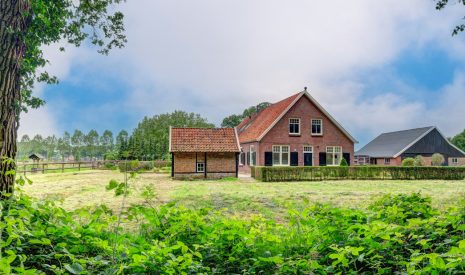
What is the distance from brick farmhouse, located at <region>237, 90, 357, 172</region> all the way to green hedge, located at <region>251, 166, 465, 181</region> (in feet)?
14.3

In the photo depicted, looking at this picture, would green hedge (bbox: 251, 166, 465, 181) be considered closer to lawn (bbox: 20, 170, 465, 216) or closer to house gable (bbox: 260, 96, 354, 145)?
lawn (bbox: 20, 170, 465, 216)

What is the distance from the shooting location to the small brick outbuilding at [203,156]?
27.1 m

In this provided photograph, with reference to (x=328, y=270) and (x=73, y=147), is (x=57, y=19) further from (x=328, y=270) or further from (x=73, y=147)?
(x=73, y=147)

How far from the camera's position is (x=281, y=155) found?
33.2 metres

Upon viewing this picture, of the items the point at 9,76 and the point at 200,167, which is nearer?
the point at 9,76

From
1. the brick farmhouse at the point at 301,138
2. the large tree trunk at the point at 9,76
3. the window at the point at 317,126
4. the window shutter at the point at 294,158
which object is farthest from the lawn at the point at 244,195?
the window at the point at 317,126

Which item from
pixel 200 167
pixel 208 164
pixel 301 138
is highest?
pixel 301 138

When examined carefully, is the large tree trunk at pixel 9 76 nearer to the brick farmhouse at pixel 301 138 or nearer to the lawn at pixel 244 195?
the lawn at pixel 244 195

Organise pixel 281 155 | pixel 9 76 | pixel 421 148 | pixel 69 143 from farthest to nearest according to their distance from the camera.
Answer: pixel 69 143 < pixel 421 148 < pixel 281 155 < pixel 9 76

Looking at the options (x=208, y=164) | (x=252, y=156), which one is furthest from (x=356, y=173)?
(x=208, y=164)

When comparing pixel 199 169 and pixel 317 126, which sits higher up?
pixel 317 126

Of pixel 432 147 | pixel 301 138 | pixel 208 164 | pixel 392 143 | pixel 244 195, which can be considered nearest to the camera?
pixel 244 195

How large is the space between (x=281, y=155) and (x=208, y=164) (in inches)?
347

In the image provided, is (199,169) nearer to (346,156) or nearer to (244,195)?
(244,195)
